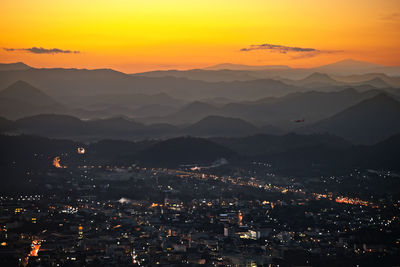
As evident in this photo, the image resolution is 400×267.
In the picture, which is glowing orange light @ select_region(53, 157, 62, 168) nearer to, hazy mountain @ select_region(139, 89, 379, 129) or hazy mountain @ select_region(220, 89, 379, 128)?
hazy mountain @ select_region(139, 89, 379, 129)

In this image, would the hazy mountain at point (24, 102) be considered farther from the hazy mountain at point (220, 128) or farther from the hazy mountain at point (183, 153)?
the hazy mountain at point (183, 153)

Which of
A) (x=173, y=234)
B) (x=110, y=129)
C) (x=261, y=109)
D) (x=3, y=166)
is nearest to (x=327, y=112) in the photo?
(x=261, y=109)

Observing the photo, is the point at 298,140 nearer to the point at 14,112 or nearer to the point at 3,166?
the point at 3,166

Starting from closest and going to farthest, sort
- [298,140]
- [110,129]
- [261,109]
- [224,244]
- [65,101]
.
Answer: [224,244], [298,140], [110,129], [261,109], [65,101]

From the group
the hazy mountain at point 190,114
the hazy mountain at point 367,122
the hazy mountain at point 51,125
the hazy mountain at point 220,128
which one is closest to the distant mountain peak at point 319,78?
the hazy mountain at point 190,114

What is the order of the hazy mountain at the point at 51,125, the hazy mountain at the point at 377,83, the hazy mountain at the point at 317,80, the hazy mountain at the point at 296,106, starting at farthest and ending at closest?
the hazy mountain at the point at 317,80 → the hazy mountain at the point at 377,83 → the hazy mountain at the point at 296,106 → the hazy mountain at the point at 51,125

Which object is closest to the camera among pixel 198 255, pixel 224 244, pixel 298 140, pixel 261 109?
pixel 198 255

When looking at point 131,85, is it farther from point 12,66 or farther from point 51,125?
point 51,125
